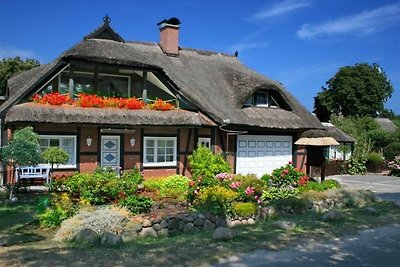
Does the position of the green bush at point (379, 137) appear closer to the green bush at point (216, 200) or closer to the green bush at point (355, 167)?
the green bush at point (355, 167)

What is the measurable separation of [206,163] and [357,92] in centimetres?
4207

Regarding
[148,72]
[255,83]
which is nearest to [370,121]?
[255,83]

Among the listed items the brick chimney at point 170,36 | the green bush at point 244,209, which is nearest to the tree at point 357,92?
the brick chimney at point 170,36

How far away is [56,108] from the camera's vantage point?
52.4 feet

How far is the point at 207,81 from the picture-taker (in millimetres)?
22234

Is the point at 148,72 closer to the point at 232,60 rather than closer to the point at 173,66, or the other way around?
the point at 173,66

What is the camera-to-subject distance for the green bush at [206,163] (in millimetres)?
17375

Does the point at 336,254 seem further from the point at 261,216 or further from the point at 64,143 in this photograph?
the point at 64,143

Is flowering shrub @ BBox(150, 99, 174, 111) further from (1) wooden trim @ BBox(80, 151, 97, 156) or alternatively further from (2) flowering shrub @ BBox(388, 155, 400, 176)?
(2) flowering shrub @ BBox(388, 155, 400, 176)

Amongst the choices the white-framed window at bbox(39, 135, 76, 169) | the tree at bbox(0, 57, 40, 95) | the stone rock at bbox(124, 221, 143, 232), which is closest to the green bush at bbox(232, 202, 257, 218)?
the stone rock at bbox(124, 221, 143, 232)

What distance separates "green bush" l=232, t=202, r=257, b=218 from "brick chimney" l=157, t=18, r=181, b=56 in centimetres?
1247

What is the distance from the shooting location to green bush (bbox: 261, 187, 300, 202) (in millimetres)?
15265

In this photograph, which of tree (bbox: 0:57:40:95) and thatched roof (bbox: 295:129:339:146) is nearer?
thatched roof (bbox: 295:129:339:146)

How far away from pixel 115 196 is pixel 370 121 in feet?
106
